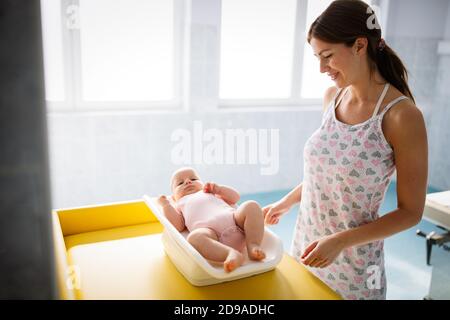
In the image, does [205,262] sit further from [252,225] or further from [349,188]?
[349,188]

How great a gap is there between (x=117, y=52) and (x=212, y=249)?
87.3 inches

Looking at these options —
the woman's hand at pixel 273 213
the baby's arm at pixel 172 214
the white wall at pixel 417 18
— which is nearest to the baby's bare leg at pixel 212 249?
the baby's arm at pixel 172 214

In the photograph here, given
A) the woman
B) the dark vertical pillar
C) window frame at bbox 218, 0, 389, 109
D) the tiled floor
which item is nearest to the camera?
the dark vertical pillar

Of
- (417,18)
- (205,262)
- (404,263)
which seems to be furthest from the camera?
(417,18)

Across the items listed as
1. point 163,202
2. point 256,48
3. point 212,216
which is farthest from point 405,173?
point 256,48

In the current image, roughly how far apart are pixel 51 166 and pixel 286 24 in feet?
10.6

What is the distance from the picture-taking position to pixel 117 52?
9.10ft

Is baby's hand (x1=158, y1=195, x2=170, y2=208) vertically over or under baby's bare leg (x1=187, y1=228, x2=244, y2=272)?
over

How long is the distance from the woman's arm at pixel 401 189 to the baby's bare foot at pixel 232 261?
0.15 meters

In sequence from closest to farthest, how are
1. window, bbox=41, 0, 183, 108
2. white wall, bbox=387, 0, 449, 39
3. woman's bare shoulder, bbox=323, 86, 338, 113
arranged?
woman's bare shoulder, bbox=323, 86, 338, 113
window, bbox=41, 0, 183, 108
white wall, bbox=387, 0, 449, 39

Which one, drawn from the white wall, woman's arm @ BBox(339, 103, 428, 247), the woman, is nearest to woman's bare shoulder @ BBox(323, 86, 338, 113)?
the woman

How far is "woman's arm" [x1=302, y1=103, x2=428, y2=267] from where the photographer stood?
2.83ft

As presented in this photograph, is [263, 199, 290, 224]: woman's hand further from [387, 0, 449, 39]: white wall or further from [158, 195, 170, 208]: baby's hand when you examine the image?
[387, 0, 449, 39]: white wall

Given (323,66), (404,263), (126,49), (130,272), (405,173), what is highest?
(126,49)
